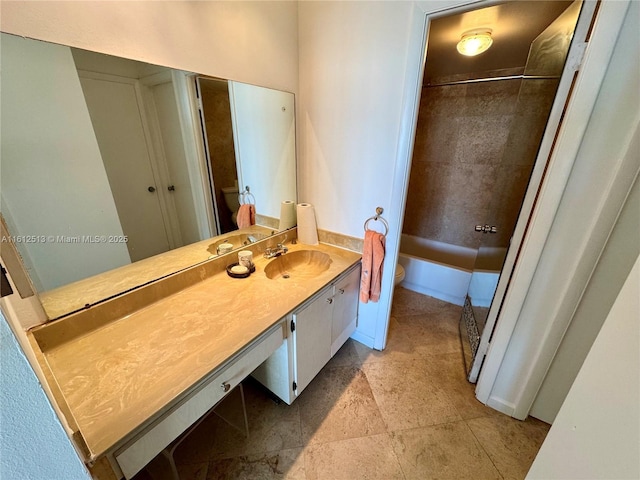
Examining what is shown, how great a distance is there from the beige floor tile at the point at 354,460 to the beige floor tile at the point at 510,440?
51 centimetres

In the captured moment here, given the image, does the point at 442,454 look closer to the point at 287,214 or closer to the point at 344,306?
the point at 344,306

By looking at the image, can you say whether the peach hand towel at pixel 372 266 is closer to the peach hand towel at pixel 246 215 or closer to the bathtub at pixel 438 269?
the peach hand towel at pixel 246 215

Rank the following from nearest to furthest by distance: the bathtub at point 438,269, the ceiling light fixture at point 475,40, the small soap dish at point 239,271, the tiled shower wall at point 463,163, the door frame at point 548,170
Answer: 1. the door frame at point 548,170
2. the small soap dish at point 239,271
3. the ceiling light fixture at point 475,40
4. the tiled shower wall at point 463,163
5. the bathtub at point 438,269

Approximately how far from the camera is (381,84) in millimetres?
1343

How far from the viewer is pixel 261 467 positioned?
1.19 m

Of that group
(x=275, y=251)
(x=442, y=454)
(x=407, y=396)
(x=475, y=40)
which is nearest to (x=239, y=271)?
(x=275, y=251)

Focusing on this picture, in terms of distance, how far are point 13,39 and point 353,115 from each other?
134 cm

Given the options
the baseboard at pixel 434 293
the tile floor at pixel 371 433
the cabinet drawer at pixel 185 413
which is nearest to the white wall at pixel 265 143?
the cabinet drawer at pixel 185 413

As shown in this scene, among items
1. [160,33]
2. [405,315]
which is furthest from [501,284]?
[160,33]

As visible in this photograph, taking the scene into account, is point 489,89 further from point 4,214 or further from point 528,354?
point 4,214

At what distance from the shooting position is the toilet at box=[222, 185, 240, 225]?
1.43 meters

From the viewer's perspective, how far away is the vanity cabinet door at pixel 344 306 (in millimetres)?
1515

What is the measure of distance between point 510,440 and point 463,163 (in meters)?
2.40

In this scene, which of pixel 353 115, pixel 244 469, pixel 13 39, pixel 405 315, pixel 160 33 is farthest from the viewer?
pixel 405 315
